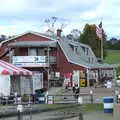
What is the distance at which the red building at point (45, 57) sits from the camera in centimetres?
6738

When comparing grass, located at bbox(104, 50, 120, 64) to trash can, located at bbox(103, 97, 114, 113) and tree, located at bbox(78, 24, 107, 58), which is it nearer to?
tree, located at bbox(78, 24, 107, 58)

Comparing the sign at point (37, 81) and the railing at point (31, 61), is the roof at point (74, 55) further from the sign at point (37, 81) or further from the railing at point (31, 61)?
the sign at point (37, 81)

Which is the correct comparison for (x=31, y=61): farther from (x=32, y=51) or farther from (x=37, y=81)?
(x=37, y=81)


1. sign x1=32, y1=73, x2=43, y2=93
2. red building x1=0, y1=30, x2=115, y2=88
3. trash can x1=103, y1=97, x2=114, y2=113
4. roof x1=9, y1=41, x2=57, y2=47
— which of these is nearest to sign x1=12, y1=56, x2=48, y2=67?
red building x1=0, y1=30, x2=115, y2=88

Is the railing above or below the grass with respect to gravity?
below

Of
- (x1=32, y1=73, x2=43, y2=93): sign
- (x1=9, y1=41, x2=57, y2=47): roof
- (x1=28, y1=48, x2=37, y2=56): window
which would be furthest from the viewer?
(x1=28, y1=48, x2=37, y2=56): window

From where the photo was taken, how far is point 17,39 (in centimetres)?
7244

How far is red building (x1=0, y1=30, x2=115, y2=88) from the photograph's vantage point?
67.4 m

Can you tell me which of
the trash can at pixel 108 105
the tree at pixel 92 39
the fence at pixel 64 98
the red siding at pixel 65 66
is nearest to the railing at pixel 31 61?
the red siding at pixel 65 66

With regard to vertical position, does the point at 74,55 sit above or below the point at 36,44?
below

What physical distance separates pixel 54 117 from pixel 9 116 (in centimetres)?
378

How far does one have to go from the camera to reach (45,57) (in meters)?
66.9

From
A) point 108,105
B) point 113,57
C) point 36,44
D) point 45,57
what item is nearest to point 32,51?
point 36,44

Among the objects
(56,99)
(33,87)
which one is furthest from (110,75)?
(56,99)
